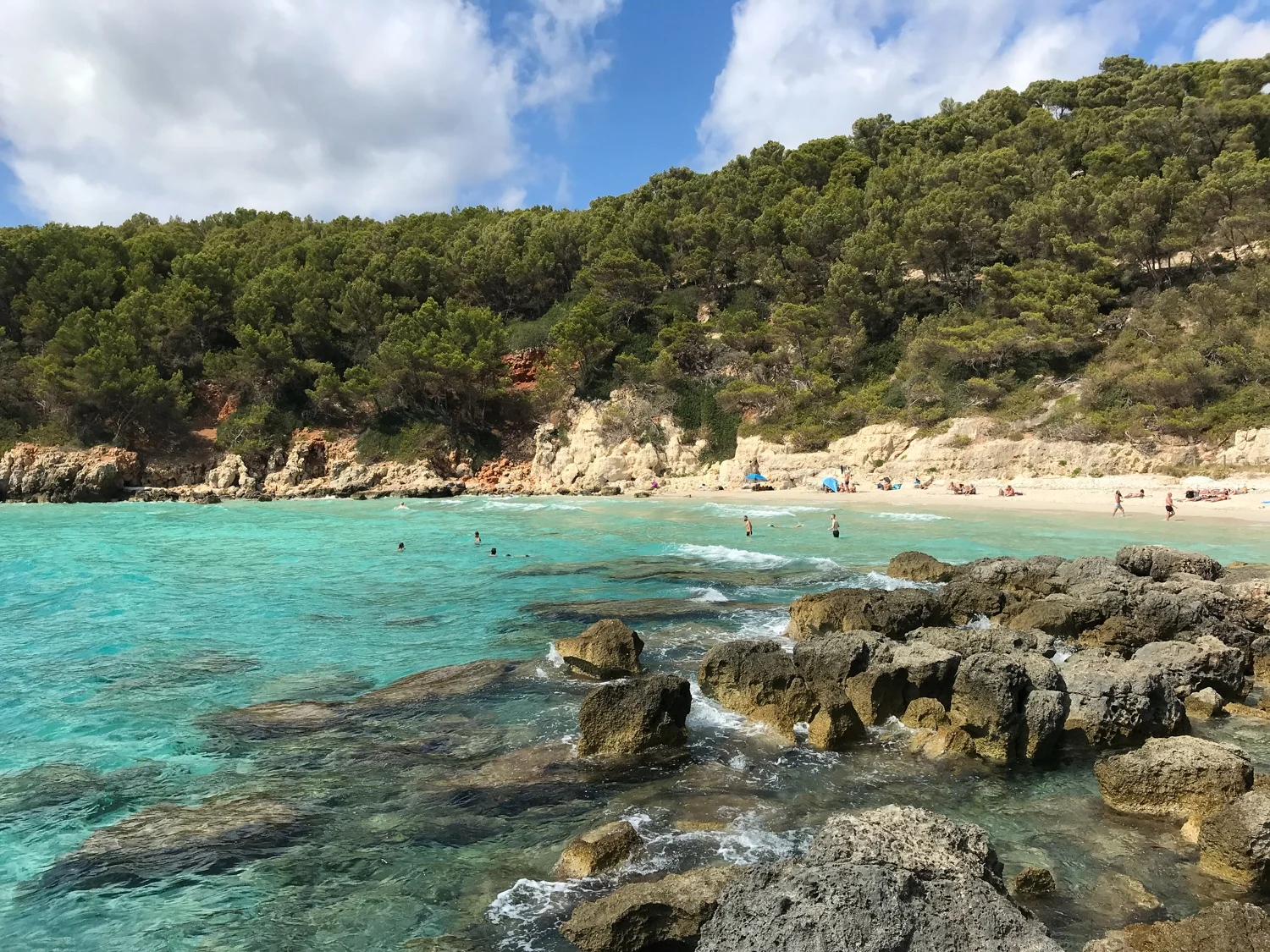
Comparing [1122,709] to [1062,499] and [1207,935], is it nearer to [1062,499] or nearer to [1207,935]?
[1207,935]

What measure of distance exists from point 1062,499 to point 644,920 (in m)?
35.6

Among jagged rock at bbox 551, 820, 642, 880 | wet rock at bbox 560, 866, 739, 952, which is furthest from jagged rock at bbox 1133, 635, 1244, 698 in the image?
wet rock at bbox 560, 866, 739, 952

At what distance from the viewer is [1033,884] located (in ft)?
19.5

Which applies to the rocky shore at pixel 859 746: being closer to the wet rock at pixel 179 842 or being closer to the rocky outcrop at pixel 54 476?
the wet rock at pixel 179 842

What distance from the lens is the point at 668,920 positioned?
5.33 meters

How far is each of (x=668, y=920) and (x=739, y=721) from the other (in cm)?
472

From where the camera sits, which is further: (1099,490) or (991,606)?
(1099,490)

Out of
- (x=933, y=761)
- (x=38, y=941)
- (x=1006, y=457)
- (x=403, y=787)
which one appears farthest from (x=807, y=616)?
(x=1006, y=457)

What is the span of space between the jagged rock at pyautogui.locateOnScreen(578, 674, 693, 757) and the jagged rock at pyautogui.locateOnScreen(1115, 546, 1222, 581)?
12.3 meters

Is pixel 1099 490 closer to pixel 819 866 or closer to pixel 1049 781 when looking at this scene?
pixel 1049 781

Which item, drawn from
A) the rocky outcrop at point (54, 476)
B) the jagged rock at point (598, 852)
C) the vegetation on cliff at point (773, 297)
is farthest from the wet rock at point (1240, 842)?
the rocky outcrop at point (54, 476)

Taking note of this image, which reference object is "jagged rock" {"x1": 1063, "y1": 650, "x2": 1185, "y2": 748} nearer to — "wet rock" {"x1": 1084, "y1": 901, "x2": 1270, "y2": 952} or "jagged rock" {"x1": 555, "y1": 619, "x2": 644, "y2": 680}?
"wet rock" {"x1": 1084, "y1": 901, "x2": 1270, "y2": 952}

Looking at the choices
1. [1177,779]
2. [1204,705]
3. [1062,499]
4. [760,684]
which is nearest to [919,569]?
[1204,705]

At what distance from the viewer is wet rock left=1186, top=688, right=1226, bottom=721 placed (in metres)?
9.80
